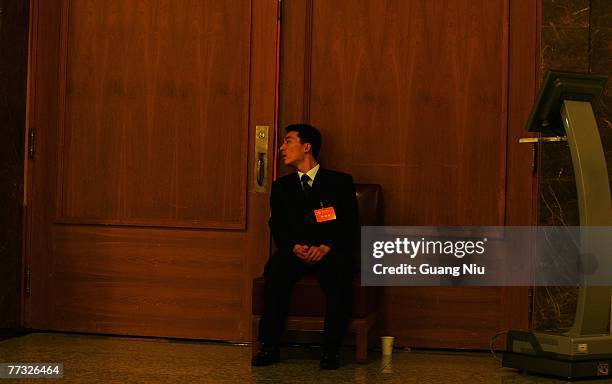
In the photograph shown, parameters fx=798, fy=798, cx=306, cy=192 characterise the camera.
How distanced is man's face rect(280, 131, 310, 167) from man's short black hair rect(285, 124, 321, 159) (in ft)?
0.06

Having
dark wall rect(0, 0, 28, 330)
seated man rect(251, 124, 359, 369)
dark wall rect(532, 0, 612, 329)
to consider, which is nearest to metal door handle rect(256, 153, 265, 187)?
seated man rect(251, 124, 359, 369)

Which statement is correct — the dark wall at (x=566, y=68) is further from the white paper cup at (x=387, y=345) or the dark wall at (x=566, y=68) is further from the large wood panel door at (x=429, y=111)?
the white paper cup at (x=387, y=345)

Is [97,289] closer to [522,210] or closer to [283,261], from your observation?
[283,261]

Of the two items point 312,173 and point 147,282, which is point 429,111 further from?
point 147,282

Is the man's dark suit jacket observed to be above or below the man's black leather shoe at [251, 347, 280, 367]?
above

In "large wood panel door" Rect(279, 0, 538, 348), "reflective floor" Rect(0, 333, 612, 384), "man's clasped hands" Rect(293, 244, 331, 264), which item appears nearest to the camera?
"reflective floor" Rect(0, 333, 612, 384)

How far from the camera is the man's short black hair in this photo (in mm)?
3938

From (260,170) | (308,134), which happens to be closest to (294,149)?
(308,134)

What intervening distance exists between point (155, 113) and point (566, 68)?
210cm

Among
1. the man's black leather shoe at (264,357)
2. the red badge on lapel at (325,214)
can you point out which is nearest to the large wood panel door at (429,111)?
the red badge on lapel at (325,214)

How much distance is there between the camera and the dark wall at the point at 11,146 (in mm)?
4066

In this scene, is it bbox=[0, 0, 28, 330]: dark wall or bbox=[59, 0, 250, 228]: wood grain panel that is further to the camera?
bbox=[59, 0, 250, 228]: wood grain panel

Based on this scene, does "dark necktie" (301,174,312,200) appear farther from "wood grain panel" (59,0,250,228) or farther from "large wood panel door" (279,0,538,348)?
"wood grain panel" (59,0,250,228)

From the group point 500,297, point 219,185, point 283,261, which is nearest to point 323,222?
point 283,261
